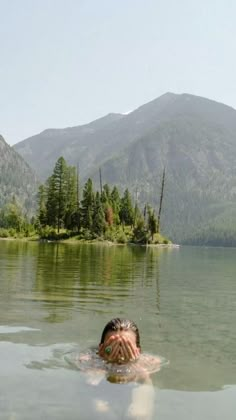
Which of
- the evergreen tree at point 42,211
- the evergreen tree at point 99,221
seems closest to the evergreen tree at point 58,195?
the evergreen tree at point 42,211

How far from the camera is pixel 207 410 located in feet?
24.3

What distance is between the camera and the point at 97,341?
12297 millimetres

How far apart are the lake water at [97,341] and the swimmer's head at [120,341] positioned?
597 mm

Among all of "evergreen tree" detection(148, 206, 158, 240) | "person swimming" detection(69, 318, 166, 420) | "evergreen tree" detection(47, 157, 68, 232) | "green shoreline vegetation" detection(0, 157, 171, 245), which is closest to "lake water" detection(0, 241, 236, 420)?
A: "person swimming" detection(69, 318, 166, 420)

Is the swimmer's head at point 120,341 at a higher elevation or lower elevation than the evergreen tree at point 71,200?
lower

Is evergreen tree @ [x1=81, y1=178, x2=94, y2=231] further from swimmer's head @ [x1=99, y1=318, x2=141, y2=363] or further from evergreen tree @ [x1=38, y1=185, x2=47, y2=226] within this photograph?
swimmer's head @ [x1=99, y1=318, x2=141, y2=363]

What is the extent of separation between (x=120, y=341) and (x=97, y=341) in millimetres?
3716

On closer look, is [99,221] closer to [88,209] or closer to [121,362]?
[88,209]

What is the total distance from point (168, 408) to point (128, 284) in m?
19.4

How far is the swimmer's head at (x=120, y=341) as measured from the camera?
8539 millimetres

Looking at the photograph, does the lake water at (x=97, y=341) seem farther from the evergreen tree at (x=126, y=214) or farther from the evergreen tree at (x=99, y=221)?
the evergreen tree at (x=126, y=214)

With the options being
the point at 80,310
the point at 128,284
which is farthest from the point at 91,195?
the point at 80,310

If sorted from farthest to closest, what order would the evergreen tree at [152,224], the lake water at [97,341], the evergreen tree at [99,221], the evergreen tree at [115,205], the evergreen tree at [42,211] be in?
the evergreen tree at [115,205], the evergreen tree at [42,211], the evergreen tree at [152,224], the evergreen tree at [99,221], the lake water at [97,341]

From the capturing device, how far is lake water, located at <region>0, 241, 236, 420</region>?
24.1ft
